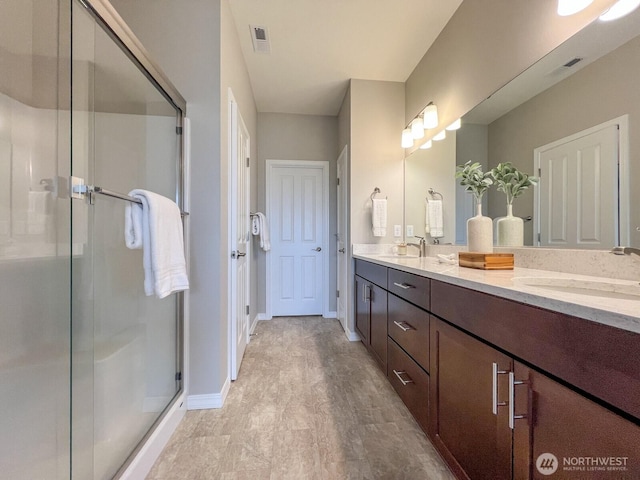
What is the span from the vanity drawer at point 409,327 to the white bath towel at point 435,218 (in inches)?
34.8

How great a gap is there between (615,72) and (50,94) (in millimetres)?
2251

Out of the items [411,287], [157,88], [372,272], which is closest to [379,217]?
[372,272]

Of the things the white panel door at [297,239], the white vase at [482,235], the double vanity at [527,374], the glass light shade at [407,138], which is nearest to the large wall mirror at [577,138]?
the white vase at [482,235]

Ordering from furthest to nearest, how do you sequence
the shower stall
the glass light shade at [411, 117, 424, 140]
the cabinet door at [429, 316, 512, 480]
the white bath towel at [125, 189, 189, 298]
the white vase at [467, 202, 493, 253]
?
the glass light shade at [411, 117, 424, 140], the white vase at [467, 202, 493, 253], the white bath towel at [125, 189, 189, 298], the shower stall, the cabinet door at [429, 316, 512, 480]

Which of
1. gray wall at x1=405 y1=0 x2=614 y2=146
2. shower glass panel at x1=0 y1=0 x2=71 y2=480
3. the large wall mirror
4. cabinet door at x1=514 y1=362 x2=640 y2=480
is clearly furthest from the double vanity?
shower glass panel at x1=0 y1=0 x2=71 y2=480

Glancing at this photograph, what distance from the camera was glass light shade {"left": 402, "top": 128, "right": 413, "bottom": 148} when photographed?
8.38 ft

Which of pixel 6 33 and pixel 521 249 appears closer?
pixel 6 33

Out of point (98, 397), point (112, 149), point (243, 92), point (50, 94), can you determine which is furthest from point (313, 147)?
point (98, 397)

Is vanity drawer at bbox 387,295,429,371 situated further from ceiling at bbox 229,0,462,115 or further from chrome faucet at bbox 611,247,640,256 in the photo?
ceiling at bbox 229,0,462,115

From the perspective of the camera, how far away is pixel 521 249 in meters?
1.43

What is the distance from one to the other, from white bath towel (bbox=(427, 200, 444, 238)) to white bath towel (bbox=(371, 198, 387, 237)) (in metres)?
0.40

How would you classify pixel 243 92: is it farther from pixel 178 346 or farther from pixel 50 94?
pixel 178 346

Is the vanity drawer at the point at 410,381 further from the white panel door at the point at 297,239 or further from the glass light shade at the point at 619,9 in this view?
the white panel door at the point at 297,239

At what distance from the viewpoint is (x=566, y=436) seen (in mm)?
625
